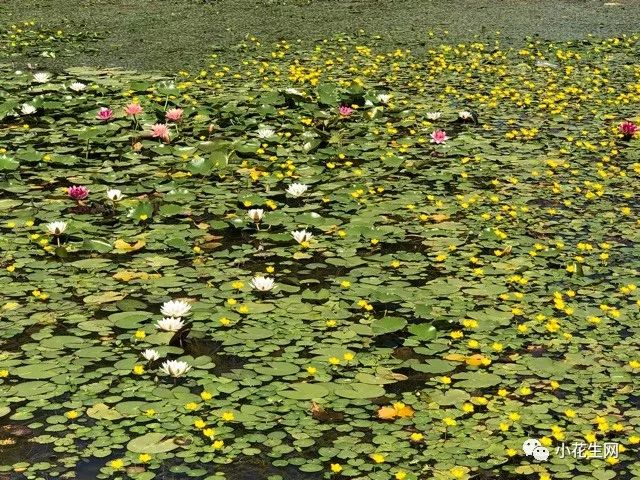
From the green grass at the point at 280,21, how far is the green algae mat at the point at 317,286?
2.66m

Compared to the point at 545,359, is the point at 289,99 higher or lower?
higher

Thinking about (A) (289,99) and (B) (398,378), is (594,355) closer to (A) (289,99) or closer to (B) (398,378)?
(B) (398,378)

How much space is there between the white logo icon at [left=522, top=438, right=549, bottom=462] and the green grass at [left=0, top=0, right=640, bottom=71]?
7691 millimetres

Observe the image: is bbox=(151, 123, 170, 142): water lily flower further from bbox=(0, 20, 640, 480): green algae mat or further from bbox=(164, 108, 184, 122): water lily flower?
bbox=(164, 108, 184, 122): water lily flower

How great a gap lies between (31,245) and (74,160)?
155cm

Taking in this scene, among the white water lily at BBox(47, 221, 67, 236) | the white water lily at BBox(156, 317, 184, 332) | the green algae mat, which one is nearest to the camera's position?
the green algae mat

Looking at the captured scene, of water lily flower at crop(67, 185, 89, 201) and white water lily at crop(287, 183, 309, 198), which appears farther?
white water lily at crop(287, 183, 309, 198)

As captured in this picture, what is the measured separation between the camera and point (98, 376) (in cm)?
388

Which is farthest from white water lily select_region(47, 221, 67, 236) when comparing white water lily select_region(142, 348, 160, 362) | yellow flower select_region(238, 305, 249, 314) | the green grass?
the green grass

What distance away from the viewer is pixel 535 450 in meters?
3.43

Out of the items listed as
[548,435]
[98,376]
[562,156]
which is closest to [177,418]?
[98,376]

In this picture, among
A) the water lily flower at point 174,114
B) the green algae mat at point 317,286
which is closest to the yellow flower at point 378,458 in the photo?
the green algae mat at point 317,286

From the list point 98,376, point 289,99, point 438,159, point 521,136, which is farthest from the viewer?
point 289,99

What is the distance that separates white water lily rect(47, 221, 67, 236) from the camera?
16.8 feet
